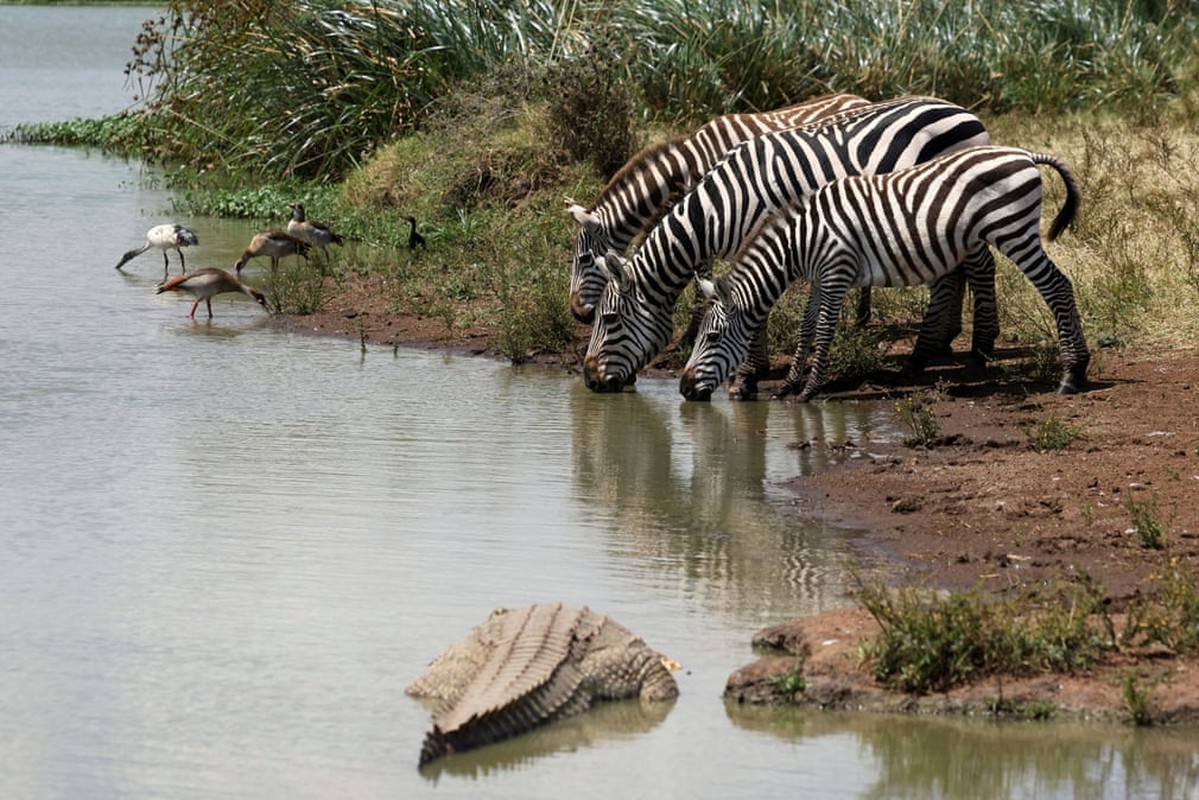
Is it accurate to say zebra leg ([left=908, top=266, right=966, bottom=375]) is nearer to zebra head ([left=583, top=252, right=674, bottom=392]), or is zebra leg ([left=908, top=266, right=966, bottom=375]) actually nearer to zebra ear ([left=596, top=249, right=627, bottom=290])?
zebra head ([left=583, top=252, right=674, bottom=392])

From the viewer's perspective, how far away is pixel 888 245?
1123 centimetres

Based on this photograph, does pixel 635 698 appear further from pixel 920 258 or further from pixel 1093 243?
pixel 1093 243

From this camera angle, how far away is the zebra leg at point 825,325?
11.3 m

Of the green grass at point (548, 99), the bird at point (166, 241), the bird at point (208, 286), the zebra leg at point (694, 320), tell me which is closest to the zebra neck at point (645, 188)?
the zebra leg at point (694, 320)

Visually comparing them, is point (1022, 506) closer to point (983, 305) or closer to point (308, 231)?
point (983, 305)

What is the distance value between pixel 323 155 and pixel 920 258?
34.7 ft

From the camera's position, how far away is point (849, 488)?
9.27m

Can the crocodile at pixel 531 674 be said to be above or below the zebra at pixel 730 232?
below

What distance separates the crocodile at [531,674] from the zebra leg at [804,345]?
16.8ft

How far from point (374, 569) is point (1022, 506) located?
2980 millimetres

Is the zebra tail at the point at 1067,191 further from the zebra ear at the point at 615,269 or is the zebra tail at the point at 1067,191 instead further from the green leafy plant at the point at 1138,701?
the green leafy plant at the point at 1138,701

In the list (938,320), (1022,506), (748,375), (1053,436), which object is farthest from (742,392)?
(1022,506)

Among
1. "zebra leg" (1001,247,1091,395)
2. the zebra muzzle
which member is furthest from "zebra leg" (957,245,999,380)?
the zebra muzzle

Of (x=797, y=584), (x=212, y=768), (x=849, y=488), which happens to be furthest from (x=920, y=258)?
(x=212, y=768)
